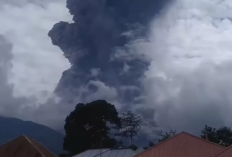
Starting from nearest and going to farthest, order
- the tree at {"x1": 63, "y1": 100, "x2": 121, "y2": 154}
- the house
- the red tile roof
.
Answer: the house < the red tile roof < the tree at {"x1": 63, "y1": 100, "x2": 121, "y2": 154}

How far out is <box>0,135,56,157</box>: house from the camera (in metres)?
19.2

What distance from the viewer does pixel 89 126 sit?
185 feet

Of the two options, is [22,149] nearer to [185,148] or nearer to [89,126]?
[185,148]

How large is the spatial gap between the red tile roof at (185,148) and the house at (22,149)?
1064 cm

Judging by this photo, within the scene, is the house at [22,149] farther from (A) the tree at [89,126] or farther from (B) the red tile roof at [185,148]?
(A) the tree at [89,126]

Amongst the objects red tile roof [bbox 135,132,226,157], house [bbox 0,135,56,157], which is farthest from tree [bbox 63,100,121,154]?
house [bbox 0,135,56,157]

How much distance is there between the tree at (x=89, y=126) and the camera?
5494 centimetres

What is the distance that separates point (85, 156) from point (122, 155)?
4565 mm

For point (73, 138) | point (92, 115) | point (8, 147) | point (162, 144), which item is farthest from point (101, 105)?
point (8, 147)

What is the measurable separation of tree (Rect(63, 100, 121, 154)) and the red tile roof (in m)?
27.1

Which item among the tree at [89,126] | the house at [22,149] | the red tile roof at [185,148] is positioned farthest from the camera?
the tree at [89,126]

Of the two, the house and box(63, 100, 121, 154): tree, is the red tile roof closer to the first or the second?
the house

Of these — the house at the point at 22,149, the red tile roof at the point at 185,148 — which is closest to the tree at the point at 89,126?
the red tile roof at the point at 185,148

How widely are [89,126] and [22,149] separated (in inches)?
1458
